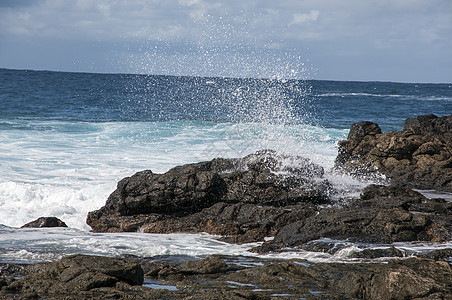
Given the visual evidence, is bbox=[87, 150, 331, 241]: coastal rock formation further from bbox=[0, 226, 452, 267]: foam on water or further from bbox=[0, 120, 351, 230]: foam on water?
bbox=[0, 120, 351, 230]: foam on water

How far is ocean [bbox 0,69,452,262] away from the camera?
828 centimetres

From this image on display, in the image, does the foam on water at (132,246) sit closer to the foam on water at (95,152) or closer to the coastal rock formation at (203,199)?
the coastal rock formation at (203,199)

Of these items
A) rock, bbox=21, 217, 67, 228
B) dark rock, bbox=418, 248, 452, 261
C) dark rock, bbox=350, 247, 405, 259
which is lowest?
rock, bbox=21, 217, 67, 228

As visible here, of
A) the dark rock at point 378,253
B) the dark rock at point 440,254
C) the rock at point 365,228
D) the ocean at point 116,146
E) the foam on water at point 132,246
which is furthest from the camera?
the ocean at point 116,146

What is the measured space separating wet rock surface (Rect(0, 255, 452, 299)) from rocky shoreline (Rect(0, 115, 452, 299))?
1cm

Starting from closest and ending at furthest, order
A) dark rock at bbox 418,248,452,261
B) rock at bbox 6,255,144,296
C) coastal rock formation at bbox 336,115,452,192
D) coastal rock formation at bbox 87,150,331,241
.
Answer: rock at bbox 6,255,144,296, dark rock at bbox 418,248,452,261, coastal rock formation at bbox 87,150,331,241, coastal rock formation at bbox 336,115,452,192

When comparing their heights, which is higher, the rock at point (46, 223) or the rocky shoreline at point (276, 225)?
the rocky shoreline at point (276, 225)

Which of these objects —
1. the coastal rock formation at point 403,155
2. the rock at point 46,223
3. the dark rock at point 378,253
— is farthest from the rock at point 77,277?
the coastal rock formation at point 403,155

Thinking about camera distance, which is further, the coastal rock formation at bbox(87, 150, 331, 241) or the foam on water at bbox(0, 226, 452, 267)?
the coastal rock formation at bbox(87, 150, 331, 241)

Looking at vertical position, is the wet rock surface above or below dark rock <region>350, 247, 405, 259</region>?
above

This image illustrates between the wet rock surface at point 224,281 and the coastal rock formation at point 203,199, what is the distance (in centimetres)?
314

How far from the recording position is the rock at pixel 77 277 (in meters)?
5.05


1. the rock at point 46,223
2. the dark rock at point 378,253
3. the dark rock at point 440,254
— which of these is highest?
the dark rock at point 440,254

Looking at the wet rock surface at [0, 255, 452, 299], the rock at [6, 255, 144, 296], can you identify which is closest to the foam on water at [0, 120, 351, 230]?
the wet rock surface at [0, 255, 452, 299]
